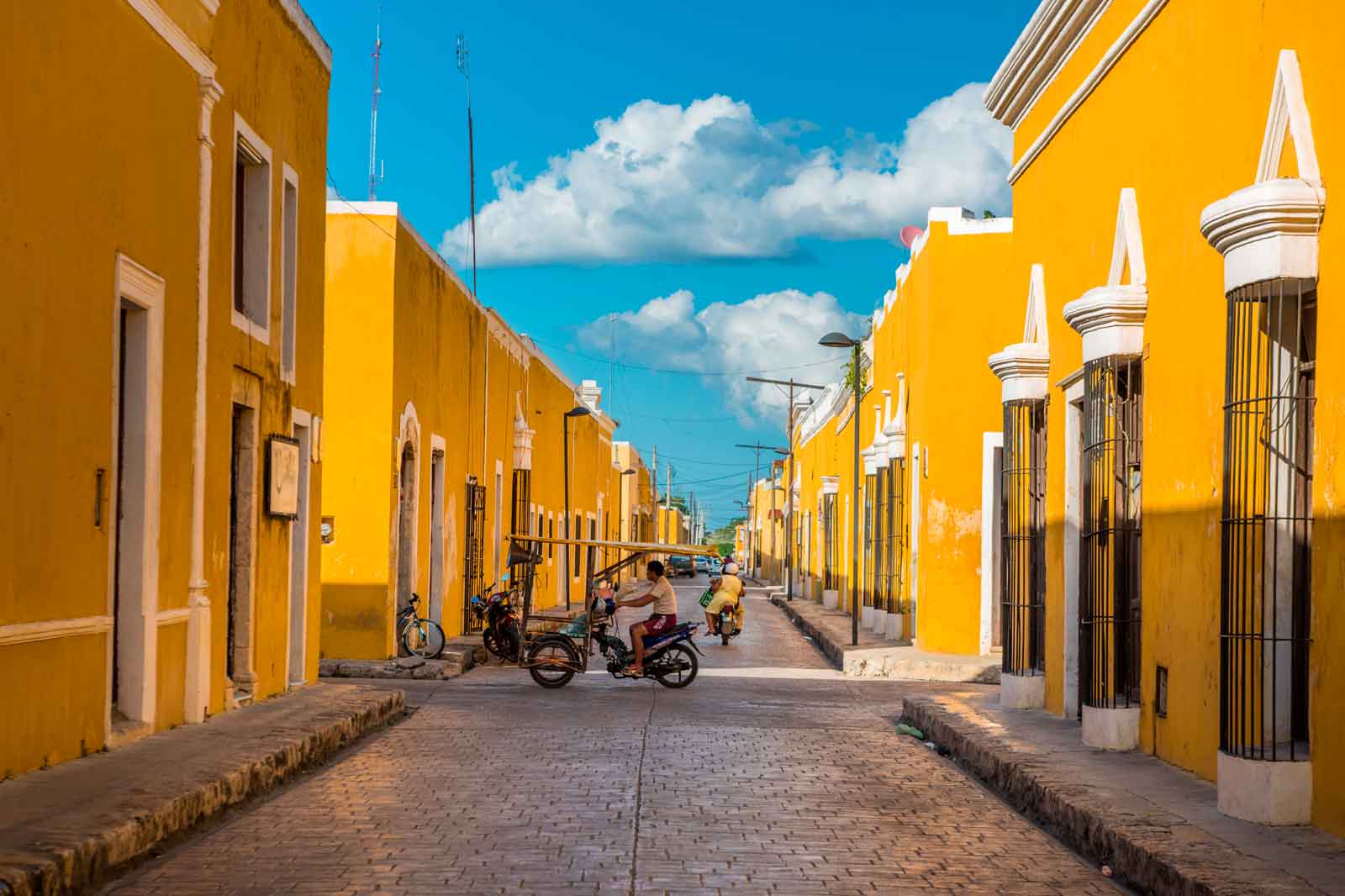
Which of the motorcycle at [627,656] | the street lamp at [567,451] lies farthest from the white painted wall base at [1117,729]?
the street lamp at [567,451]

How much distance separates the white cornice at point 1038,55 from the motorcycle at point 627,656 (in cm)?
646

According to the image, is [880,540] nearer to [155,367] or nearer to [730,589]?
[730,589]

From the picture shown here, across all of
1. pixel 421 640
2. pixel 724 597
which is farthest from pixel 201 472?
pixel 724 597

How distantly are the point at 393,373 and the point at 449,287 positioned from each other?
477cm

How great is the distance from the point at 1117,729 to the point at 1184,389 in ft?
7.86

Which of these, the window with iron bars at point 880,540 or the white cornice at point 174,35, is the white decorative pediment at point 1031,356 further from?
the window with iron bars at point 880,540

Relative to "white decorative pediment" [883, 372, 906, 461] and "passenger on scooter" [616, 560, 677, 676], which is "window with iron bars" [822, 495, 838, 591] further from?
"passenger on scooter" [616, 560, 677, 676]

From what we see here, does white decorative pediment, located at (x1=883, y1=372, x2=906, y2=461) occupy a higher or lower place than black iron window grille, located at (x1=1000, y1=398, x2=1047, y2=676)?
higher

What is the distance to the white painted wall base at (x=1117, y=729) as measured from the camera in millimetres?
11391

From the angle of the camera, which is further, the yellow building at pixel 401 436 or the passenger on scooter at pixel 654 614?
the yellow building at pixel 401 436

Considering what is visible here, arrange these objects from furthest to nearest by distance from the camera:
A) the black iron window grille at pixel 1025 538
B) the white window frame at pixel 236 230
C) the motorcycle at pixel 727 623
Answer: the motorcycle at pixel 727 623 < the black iron window grille at pixel 1025 538 < the white window frame at pixel 236 230

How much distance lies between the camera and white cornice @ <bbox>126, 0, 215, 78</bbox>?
10586mm

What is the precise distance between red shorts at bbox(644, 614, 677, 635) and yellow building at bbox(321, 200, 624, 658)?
314cm

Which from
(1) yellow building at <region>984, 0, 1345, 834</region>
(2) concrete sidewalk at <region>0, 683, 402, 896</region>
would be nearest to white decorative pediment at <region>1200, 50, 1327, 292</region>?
(1) yellow building at <region>984, 0, 1345, 834</region>
